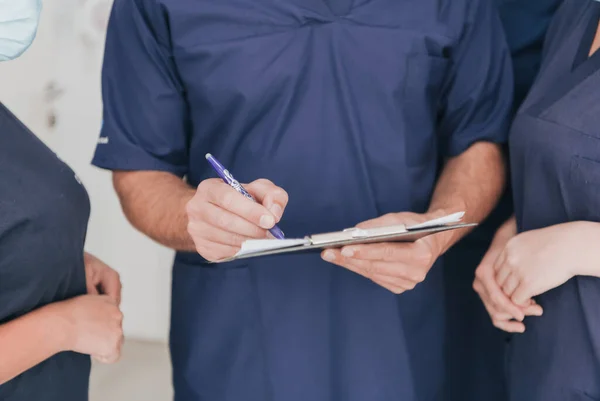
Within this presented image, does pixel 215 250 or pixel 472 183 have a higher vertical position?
pixel 215 250

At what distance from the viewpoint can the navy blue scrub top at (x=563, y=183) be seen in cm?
86

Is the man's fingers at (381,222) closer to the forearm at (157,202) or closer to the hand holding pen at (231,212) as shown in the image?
the hand holding pen at (231,212)

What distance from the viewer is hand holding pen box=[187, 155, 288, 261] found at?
0.73 metres

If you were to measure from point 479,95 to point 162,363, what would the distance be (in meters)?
1.33

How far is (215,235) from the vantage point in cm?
78

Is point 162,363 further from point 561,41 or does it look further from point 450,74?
point 561,41

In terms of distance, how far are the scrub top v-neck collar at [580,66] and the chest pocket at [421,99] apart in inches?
6.2

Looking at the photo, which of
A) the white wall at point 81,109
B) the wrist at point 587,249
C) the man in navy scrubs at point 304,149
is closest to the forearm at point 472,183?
the man in navy scrubs at point 304,149

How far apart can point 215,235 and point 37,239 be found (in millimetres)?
241

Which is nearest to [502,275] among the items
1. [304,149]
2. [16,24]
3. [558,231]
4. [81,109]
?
[558,231]

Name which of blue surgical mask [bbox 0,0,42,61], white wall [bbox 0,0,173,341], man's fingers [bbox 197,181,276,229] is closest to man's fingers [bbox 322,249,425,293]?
man's fingers [bbox 197,181,276,229]

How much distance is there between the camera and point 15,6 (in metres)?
0.81

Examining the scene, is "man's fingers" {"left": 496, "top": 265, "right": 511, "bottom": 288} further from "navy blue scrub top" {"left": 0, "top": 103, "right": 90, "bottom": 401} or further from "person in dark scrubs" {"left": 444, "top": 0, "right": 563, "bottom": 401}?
"navy blue scrub top" {"left": 0, "top": 103, "right": 90, "bottom": 401}

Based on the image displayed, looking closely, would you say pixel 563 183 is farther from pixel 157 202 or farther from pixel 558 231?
pixel 157 202
